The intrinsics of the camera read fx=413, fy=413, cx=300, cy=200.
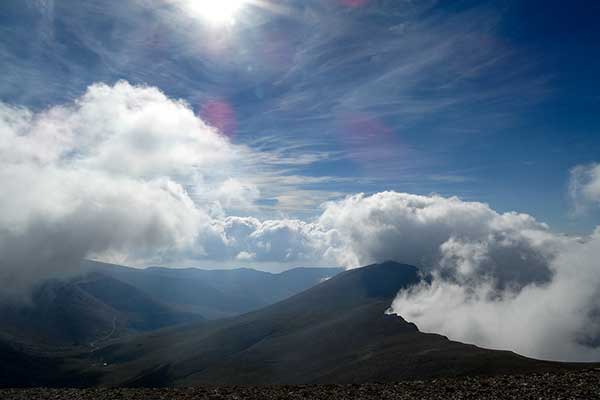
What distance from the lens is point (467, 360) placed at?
86500 millimetres

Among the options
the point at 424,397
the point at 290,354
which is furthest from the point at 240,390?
the point at 290,354

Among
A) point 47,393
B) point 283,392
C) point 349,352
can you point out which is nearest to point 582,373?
point 283,392

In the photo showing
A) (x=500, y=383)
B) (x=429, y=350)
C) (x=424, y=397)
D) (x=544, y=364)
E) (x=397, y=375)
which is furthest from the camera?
(x=429, y=350)

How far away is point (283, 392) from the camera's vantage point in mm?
38469

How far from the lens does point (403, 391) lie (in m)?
35.8

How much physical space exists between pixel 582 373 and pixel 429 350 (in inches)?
3025

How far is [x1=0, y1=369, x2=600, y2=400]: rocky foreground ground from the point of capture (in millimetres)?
32031

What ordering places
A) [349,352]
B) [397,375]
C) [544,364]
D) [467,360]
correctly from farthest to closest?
[349,352] → [397,375] → [467,360] → [544,364]

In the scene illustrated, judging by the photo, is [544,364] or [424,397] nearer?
[424,397]

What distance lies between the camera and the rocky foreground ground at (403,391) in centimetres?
3203

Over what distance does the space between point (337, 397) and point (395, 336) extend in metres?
130

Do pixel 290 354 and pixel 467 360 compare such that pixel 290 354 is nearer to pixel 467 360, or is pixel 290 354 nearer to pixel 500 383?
pixel 467 360

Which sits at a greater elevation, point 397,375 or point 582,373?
point 582,373

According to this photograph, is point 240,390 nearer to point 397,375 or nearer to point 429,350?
point 397,375
